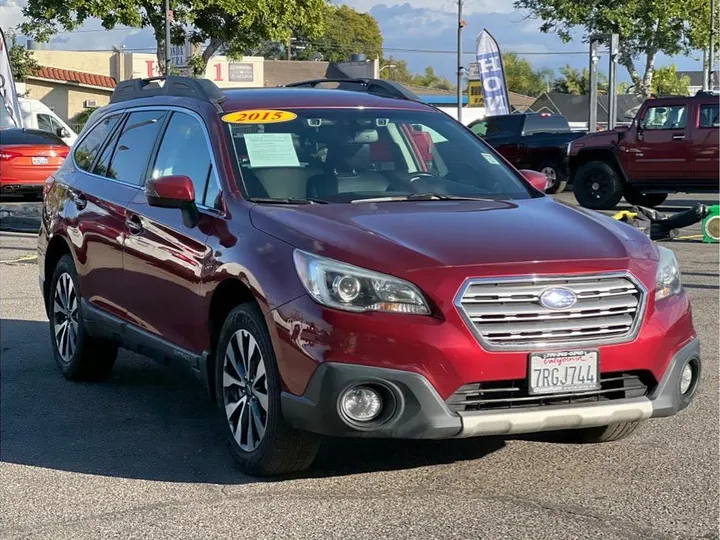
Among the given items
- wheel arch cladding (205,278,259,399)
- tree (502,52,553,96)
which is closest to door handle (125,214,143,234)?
wheel arch cladding (205,278,259,399)

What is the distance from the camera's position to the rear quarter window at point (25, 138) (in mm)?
21266

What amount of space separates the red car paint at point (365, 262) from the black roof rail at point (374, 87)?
1.96 feet

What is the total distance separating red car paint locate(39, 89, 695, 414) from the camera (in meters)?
4.67

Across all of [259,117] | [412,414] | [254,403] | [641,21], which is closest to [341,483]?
[254,403]

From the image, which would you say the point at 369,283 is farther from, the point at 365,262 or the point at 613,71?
the point at 613,71

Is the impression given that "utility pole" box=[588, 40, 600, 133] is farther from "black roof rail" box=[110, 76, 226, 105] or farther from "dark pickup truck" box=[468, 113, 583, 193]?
"black roof rail" box=[110, 76, 226, 105]

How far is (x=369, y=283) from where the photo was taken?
15.6ft

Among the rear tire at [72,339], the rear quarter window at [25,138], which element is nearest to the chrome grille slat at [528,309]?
the rear tire at [72,339]

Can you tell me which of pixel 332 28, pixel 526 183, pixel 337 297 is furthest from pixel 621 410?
pixel 332 28

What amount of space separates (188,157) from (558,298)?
7.69 feet

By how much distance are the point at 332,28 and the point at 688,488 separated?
318 feet

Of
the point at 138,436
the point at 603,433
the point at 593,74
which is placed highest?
the point at 593,74

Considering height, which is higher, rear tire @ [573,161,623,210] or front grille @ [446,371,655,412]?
front grille @ [446,371,655,412]

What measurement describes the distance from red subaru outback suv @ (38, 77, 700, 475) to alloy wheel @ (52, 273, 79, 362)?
66 cm
